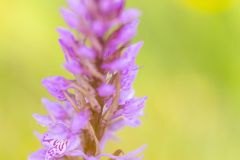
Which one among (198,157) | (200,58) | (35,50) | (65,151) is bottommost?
(65,151)

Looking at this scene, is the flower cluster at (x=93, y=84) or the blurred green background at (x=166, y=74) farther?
the blurred green background at (x=166, y=74)

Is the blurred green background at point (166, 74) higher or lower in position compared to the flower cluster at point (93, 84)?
higher

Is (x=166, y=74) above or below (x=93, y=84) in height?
above

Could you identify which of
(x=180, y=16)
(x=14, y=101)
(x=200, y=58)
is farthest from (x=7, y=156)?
(x=180, y=16)

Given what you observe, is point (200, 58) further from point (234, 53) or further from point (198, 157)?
point (198, 157)

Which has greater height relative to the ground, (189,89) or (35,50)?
(35,50)
